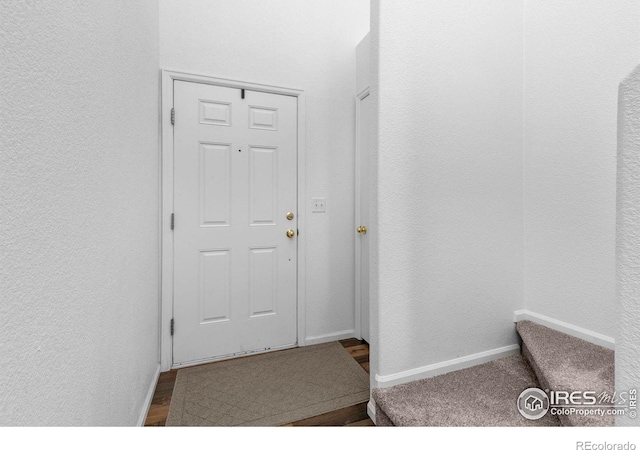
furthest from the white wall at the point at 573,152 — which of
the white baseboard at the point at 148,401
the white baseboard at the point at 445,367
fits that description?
the white baseboard at the point at 148,401

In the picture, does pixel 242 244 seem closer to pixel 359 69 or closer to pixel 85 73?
pixel 85 73

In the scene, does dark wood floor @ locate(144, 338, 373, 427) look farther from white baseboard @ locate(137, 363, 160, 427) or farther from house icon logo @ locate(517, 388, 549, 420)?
house icon logo @ locate(517, 388, 549, 420)

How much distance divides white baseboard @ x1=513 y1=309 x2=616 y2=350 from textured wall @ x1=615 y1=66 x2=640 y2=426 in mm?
1279

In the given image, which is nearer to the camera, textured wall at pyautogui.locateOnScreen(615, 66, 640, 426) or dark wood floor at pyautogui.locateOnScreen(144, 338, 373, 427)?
textured wall at pyautogui.locateOnScreen(615, 66, 640, 426)

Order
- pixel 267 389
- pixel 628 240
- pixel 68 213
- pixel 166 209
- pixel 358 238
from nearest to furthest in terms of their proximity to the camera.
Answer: pixel 628 240
pixel 68 213
pixel 267 389
pixel 166 209
pixel 358 238

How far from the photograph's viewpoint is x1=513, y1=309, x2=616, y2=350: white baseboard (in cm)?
152

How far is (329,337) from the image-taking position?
97.3 inches

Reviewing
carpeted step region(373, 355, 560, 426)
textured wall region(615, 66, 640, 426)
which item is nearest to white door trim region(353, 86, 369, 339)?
carpeted step region(373, 355, 560, 426)

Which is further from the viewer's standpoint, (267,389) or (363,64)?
(363,64)

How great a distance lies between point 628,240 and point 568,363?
116 centimetres

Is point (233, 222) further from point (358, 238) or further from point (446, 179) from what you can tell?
point (446, 179)

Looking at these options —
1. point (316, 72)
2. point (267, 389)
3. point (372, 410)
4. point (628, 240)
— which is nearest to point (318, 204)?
point (316, 72)

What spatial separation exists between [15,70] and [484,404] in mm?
1858

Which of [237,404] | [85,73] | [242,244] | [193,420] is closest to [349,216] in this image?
[242,244]
